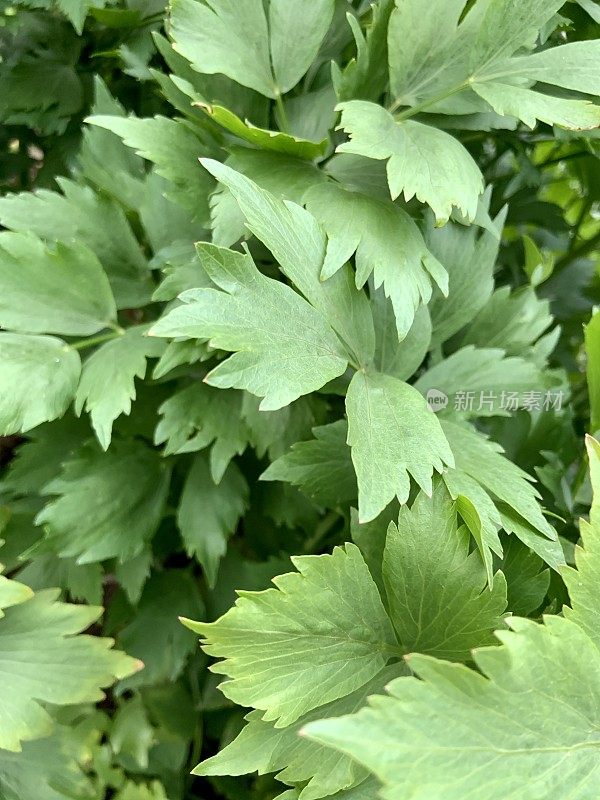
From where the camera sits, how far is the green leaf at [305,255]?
0.47 m

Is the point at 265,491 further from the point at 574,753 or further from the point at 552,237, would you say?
the point at 552,237

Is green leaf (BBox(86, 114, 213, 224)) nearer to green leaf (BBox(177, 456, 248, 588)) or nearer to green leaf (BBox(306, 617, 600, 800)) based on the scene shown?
green leaf (BBox(177, 456, 248, 588))

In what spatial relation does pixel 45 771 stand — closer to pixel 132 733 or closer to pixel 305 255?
pixel 132 733

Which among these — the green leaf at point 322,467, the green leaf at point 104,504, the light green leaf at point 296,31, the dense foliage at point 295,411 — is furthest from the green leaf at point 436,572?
the light green leaf at point 296,31

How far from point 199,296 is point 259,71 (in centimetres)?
28

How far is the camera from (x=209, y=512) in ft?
2.29

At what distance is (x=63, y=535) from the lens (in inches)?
25.7

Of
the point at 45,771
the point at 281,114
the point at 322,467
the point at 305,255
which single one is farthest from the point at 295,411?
the point at 45,771

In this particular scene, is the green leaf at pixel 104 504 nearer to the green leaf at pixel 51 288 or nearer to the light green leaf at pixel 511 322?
the green leaf at pixel 51 288

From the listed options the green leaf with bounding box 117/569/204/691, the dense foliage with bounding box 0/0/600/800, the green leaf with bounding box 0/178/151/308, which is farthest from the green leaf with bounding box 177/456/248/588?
the green leaf with bounding box 0/178/151/308

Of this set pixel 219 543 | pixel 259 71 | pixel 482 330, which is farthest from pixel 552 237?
pixel 219 543

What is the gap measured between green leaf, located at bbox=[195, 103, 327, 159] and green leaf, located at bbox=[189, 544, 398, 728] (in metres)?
0.36

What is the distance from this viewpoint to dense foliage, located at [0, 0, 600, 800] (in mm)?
446

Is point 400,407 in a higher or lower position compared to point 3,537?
higher
